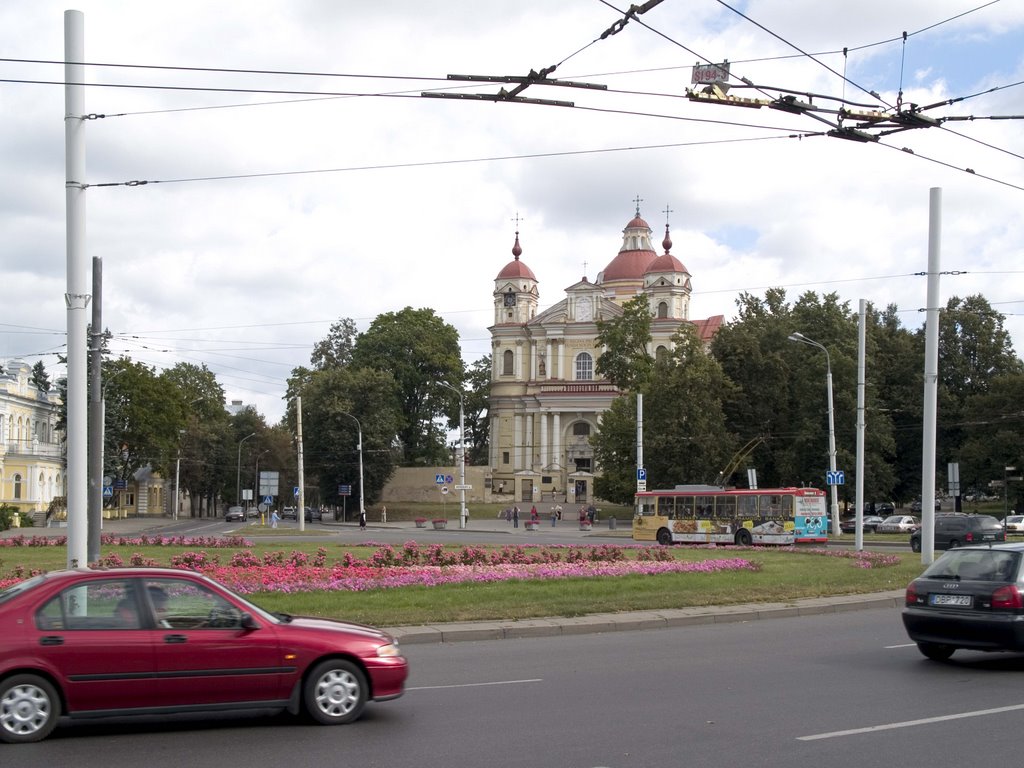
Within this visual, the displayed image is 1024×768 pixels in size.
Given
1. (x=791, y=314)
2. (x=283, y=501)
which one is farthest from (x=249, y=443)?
(x=791, y=314)

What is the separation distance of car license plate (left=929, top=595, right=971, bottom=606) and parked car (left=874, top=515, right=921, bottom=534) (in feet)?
160

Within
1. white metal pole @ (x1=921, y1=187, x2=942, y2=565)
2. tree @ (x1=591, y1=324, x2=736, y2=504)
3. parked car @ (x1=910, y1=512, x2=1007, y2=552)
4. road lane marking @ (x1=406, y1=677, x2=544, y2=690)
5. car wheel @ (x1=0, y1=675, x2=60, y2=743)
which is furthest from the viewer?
Result: tree @ (x1=591, y1=324, x2=736, y2=504)

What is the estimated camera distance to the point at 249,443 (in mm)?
109562

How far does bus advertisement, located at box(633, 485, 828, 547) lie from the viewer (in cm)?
4562

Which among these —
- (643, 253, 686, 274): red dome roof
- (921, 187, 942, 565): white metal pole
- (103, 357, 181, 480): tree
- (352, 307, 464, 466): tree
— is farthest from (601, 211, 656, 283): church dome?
(921, 187, 942, 565): white metal pole

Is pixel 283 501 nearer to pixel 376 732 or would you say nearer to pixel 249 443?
pixel 249 443

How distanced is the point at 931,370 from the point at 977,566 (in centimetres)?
1553

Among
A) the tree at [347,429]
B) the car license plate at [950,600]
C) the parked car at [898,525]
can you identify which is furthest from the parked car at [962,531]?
the tree at [347,429]

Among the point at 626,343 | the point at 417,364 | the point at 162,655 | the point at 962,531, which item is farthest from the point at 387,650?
the point at 417,364

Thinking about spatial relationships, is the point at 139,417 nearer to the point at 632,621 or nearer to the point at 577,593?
the point at 577,593

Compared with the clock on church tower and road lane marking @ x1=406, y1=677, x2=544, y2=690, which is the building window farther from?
road lane marking @ x1=406, y1=677, x2=544, y2=690

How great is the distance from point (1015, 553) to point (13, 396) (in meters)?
83.3

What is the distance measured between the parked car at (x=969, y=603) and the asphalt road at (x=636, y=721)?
379mm

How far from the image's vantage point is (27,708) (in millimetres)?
8852
